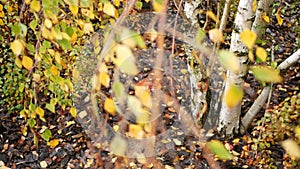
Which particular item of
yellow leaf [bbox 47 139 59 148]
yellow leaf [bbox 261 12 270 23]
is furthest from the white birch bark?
yellow leaf [bbox 47 139 59 148]

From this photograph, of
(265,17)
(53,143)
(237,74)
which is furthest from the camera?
(53,143)

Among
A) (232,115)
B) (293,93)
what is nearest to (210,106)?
(232,115)

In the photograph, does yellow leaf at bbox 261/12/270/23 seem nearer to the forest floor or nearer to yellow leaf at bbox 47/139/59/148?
the forest floor

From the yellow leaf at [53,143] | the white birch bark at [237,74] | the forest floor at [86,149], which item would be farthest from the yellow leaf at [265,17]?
the yellow leaf at [53,143]

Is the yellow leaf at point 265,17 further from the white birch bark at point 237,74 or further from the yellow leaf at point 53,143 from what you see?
the yellow leaf at point 53,143

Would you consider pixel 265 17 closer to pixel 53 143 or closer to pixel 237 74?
pixel 237 74

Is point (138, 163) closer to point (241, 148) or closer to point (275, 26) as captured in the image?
point (241, 148)

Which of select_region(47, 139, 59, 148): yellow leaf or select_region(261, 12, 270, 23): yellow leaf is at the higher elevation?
select_region(261, 12, 270, 23): yellow leaf

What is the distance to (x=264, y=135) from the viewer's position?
96.9 inches

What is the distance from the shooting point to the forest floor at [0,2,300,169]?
2553 millimetres

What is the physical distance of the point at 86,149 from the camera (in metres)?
2.77

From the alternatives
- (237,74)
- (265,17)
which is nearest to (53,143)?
(237,74)

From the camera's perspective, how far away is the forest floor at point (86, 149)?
101 inches

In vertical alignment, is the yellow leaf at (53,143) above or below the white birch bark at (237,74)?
below
